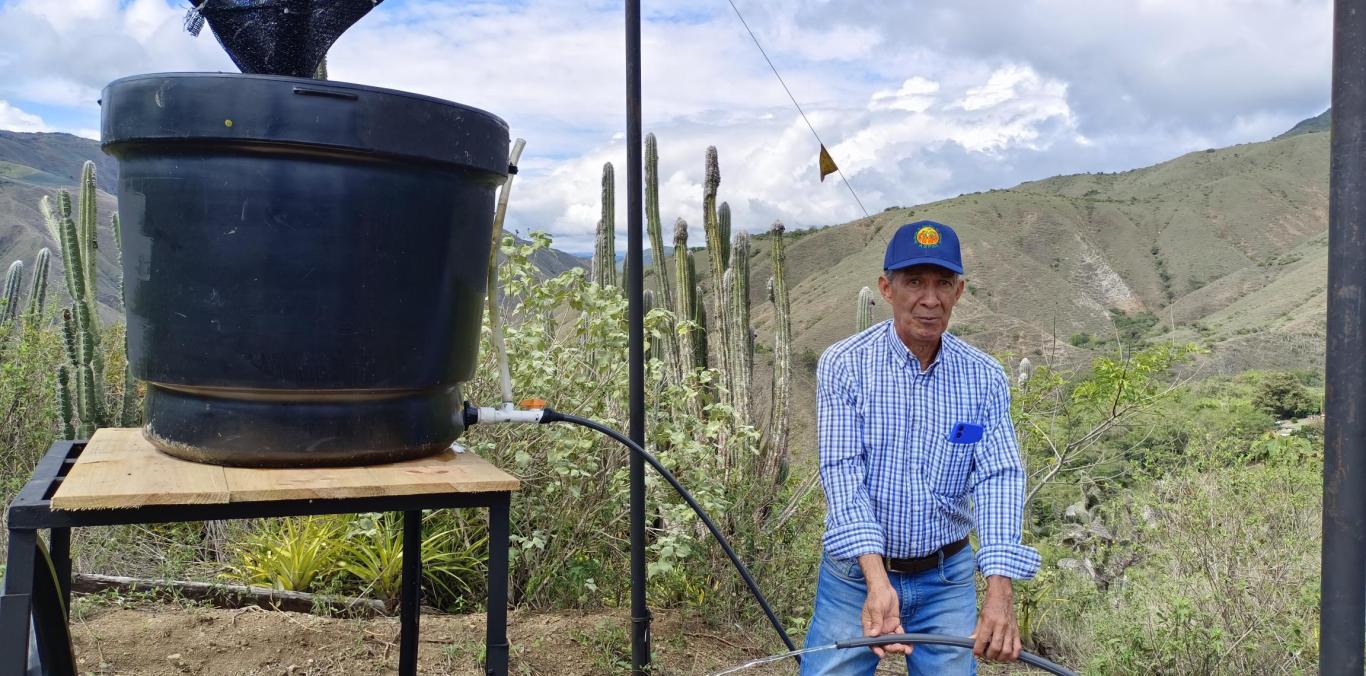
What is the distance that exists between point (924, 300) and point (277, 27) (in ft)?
4.80

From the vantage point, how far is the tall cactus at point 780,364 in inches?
225

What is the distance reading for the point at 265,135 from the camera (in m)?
1.59

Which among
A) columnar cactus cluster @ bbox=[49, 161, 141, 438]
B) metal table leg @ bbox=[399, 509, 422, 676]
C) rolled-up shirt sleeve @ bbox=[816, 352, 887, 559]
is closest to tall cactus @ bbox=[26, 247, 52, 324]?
columnar cactus cluster @ bbox=[49, 161, 141, 438]

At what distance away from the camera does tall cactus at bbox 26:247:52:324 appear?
7.36 meters

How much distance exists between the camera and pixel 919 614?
86.8 inches

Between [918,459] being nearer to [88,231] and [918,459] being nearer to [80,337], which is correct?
[80,337]

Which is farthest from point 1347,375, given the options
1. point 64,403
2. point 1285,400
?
point 1285,400

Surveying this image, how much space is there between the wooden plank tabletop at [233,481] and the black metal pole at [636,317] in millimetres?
1024

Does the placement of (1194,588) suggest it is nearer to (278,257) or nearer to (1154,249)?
(278,257)

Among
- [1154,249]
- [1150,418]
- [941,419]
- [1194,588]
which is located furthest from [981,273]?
[941,419]

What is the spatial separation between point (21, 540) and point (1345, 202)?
1.96 m

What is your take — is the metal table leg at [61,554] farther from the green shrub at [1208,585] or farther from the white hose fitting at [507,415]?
the green shrub at [1208,585]

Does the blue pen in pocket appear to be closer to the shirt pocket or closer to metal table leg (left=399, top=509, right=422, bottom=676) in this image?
the shirt pocket

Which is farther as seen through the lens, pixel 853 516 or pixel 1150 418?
pixel 1150 418
